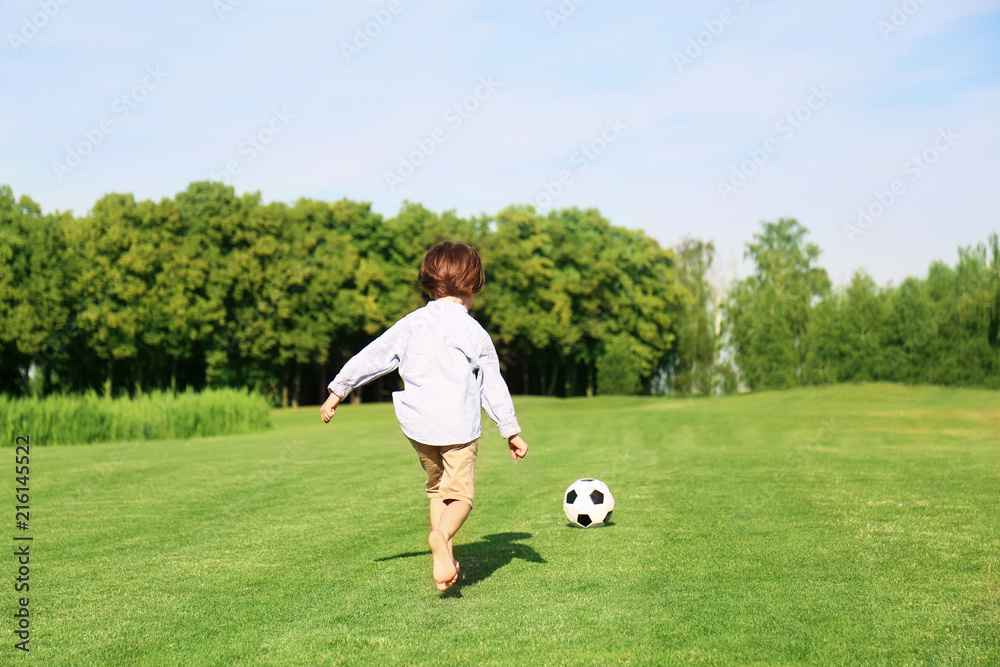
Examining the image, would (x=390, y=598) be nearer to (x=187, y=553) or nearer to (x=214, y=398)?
(x=187, y=553)

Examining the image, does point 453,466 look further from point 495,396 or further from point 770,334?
point 770,334

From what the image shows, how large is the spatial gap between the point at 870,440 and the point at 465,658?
14.7 meters

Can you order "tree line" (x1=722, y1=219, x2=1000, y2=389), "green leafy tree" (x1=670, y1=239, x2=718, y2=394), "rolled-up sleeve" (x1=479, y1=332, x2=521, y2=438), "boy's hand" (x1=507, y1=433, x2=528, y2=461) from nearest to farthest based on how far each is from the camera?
"boy's hand" (x1=507, y1=433, x2=528, y2=461) < "rolled-up sleeve" (x1=479, y1=332, x2=521, y2=438) < "tree line" (x1=722, y1=219, x2=1000, y2=389) < "green leafy tree" (x1=670, y1=239, x2=718, y2=394)

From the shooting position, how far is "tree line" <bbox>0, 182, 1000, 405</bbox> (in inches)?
1597

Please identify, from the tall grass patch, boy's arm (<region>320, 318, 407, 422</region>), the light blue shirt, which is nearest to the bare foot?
the light blue shirt

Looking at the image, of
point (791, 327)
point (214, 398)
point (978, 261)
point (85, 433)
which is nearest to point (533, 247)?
point (791, 327)

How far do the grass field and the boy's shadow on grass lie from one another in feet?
0.10

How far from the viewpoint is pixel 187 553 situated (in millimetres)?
5953

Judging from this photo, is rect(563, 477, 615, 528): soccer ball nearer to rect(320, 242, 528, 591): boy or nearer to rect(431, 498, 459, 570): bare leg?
rect(320, 242, 528, 591): boy

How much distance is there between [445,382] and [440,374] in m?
0.06

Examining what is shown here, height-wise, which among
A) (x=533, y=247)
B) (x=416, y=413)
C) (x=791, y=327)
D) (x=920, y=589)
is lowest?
(x=920, y=589)

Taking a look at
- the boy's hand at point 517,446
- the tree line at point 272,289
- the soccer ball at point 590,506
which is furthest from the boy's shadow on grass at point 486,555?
the tree line at point 272,289

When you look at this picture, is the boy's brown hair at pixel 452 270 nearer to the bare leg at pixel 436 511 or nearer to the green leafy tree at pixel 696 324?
the bare leg at pixel 436 511

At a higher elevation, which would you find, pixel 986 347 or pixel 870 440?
pixel 986 347
